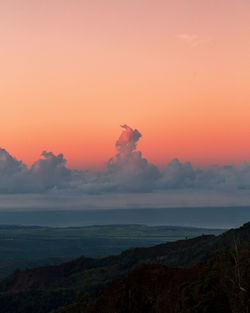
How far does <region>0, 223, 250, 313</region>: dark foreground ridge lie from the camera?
162ft

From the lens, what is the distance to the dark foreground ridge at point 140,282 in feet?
162

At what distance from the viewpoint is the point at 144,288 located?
65.1 metres

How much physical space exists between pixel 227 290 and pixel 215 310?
594 centimetres

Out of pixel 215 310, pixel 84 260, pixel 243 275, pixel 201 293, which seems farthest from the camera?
pixel 84 260

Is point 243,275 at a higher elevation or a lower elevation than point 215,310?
higher

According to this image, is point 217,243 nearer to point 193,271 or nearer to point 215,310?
point 193,271

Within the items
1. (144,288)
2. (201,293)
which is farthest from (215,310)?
(144,288)

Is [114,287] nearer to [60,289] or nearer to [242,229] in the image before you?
[60,289]

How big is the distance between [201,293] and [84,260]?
12256 centimetres

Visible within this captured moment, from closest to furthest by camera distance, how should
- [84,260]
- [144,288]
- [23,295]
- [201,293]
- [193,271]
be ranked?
[201,293] → [144,288] → [193,271] → [23,295] → [84,260]

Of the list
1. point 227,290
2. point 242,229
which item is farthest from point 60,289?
point 227,290

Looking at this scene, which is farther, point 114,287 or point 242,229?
point 242,229

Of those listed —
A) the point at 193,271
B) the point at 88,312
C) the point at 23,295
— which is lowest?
the point at 23,295

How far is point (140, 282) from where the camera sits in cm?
6694
